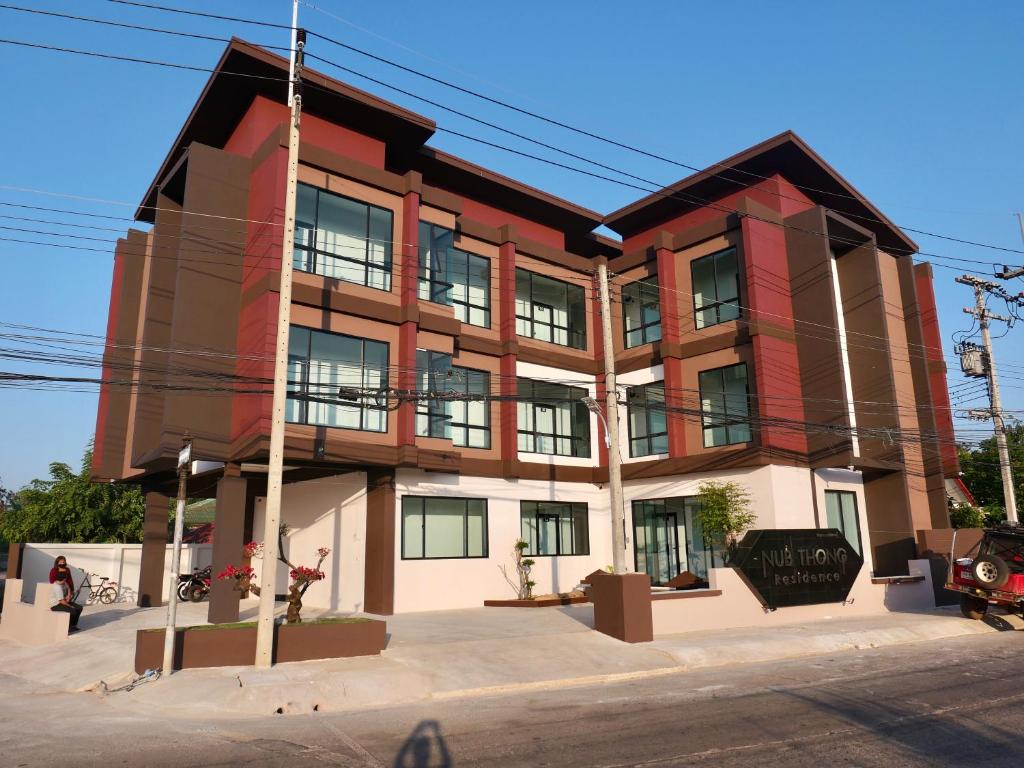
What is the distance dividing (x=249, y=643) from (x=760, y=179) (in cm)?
2364

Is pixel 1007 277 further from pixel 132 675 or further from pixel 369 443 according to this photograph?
pixel 132 675

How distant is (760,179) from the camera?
28.1 metres

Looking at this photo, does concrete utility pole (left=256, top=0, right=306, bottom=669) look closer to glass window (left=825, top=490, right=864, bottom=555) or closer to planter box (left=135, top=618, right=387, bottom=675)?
planter box (left=135, top=618, right=387, bottom=675)

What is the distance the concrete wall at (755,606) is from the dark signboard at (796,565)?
28 centimetres

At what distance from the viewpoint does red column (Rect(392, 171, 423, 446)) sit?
2153 centimetres

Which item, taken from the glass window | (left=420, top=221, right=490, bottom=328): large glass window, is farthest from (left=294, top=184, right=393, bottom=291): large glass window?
the glass window

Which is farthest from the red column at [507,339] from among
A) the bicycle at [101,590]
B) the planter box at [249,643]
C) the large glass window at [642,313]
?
the bicycle at [101,590]

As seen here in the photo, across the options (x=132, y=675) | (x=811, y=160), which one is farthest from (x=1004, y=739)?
(x=811, y=160)

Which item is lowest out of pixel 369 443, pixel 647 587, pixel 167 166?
pixel 647 587

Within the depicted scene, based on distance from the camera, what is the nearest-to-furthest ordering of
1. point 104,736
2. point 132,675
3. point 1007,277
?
1. point 104,736
2. point 132,675
3. point 1007,277

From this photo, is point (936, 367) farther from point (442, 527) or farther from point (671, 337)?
point (442, 527)

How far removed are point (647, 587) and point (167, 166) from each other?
833 inches

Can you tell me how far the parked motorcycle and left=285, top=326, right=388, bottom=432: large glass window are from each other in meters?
8.81

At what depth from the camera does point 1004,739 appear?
330 inches
